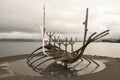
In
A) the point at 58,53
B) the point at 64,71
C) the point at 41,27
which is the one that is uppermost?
the point at 41,27

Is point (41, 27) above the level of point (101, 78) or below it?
above

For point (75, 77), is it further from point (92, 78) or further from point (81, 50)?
point (81, 50)

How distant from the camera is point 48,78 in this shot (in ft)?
56.1

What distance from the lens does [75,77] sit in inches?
686

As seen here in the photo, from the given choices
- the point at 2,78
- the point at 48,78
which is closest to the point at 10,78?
the point at 2,78

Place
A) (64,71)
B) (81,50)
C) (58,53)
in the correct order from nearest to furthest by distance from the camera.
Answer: (81,50), (64,71), (58,53)

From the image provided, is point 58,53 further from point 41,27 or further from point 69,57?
point 41,27

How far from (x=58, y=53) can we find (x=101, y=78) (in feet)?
22.6

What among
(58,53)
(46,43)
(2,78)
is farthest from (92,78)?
(46,43)

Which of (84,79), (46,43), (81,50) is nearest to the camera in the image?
(84,79)

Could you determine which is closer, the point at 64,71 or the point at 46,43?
the point at 64,71

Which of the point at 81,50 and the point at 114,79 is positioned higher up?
the point at 81,50

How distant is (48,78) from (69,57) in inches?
159

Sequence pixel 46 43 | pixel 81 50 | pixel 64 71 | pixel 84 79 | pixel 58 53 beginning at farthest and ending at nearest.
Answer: pixel 46 43, pixel 58 53, pixel 64 71, pixel 81 50, pixel 84 79
